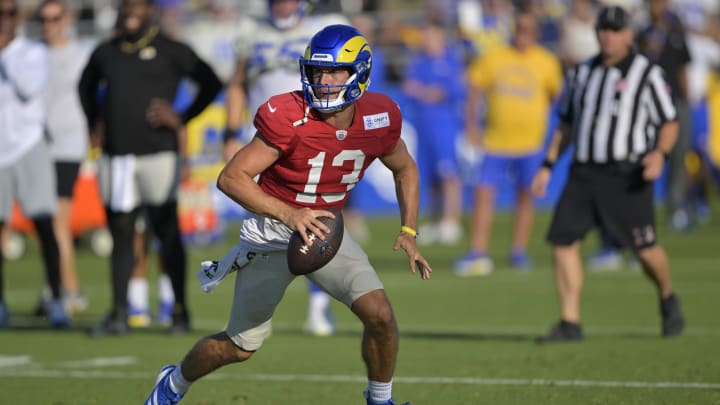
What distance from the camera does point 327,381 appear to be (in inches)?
314

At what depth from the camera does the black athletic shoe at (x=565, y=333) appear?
9367 mm

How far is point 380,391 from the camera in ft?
20.8

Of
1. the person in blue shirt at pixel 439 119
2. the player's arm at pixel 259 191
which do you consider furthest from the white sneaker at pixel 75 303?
the person in blue shirt at pixel 439 119

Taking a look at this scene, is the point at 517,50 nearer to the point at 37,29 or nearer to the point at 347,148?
the point at 347,148

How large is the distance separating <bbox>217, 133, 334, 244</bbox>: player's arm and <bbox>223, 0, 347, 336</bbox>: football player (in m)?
3.62

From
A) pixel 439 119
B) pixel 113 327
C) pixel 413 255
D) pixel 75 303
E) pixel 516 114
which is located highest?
pixel 413 255

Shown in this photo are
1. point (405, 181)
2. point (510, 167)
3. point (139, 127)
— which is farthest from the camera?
point (510, 167)

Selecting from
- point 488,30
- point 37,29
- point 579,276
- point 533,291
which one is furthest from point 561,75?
point 37,29

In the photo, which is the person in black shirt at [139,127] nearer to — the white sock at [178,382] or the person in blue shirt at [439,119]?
the white sock at [178,382]

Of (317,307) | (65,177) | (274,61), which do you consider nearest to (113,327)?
(317,307)

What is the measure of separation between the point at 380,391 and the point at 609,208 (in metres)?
3.65

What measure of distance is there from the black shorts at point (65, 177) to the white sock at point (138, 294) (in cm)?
161

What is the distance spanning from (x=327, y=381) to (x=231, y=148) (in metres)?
2.55

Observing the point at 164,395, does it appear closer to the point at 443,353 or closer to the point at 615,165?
the point at 443,353
